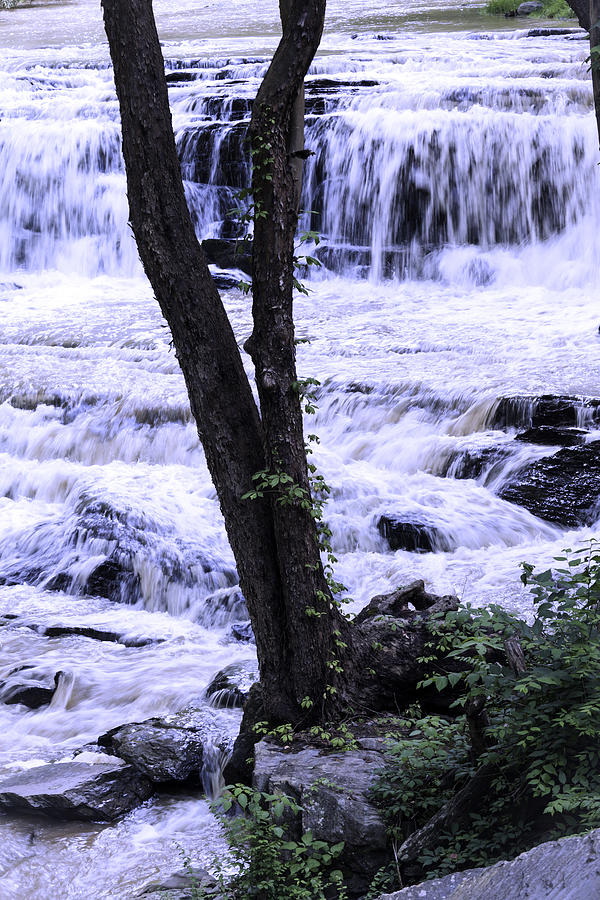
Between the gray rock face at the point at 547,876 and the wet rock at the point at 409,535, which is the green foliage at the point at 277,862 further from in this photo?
the wet rock at the point at 409,535

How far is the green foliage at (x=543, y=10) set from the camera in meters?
26.1

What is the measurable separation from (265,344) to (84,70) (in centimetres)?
1930

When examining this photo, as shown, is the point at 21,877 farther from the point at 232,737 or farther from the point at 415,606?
the point at 415,606

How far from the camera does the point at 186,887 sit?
4.48 metres

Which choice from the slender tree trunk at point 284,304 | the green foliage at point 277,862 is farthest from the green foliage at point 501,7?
the green foliage at point 277,862

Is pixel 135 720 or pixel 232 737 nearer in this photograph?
pixel 232 737

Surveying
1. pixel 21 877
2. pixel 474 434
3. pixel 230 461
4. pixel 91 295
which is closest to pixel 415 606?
pixel 230 461

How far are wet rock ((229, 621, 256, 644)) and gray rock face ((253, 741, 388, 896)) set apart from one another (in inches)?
99.3

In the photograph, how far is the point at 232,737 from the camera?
18.8 ft

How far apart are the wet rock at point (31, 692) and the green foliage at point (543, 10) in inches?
956

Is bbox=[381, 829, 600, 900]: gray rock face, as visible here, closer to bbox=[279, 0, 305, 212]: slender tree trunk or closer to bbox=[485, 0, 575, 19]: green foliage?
bbox=[279, 0, 305, 212]: slender tree trunk

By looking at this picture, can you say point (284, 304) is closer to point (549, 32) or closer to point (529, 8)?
point (549, 32)

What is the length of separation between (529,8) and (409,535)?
2310 cm

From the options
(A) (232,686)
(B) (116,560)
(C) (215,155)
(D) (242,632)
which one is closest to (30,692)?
(A) (232,686)
